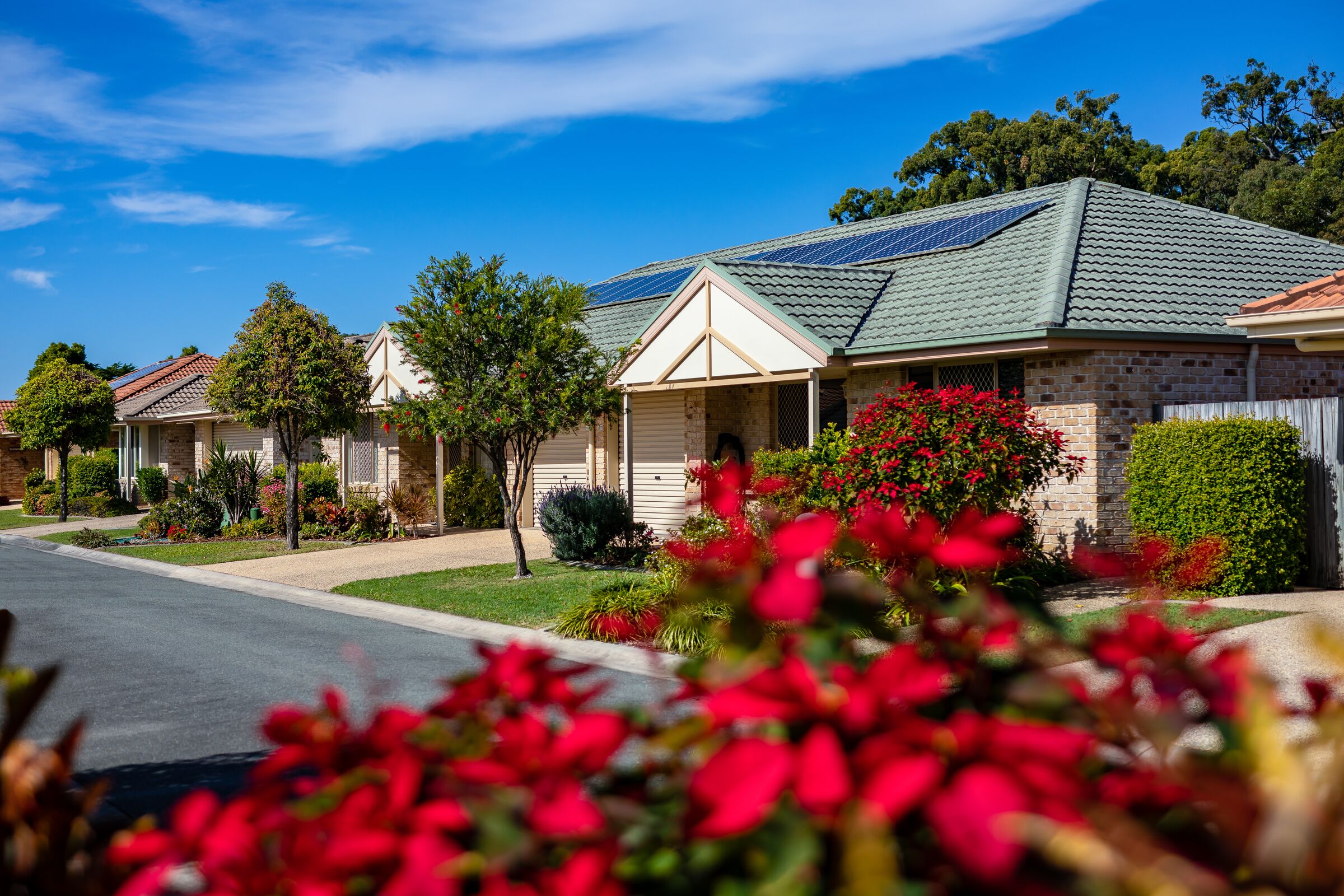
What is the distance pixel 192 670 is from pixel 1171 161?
39.4 m

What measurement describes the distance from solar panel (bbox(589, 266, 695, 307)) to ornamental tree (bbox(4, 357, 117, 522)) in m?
15.9

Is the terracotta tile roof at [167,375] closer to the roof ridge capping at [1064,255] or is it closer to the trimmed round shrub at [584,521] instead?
the trimmed round shrub at [584,521]

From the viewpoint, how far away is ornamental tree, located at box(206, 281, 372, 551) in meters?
20.4

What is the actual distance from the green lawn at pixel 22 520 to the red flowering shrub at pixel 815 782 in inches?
1270

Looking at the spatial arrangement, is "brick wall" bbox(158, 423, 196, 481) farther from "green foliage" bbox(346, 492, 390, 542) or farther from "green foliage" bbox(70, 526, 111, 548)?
"green foliage" bbox(346, 492, 390, 542)

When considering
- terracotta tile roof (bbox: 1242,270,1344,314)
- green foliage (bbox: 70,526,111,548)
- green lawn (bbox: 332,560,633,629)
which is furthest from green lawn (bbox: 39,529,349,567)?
terracotta tile roof (bbox: 1242,270,1344,314)

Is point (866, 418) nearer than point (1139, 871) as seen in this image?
No

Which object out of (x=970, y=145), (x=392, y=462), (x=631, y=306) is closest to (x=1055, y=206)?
(x=631, y=306)

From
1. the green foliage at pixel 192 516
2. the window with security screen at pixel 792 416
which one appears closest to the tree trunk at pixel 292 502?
the green foliage at pixel 192 516

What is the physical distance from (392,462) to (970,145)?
2568 centimetres

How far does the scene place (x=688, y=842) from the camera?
1512 millimetres

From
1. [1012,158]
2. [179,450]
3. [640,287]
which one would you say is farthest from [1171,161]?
A: [179,450]

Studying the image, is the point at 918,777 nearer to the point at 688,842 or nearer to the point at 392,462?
the point at 688,842

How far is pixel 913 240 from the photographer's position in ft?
63.3
